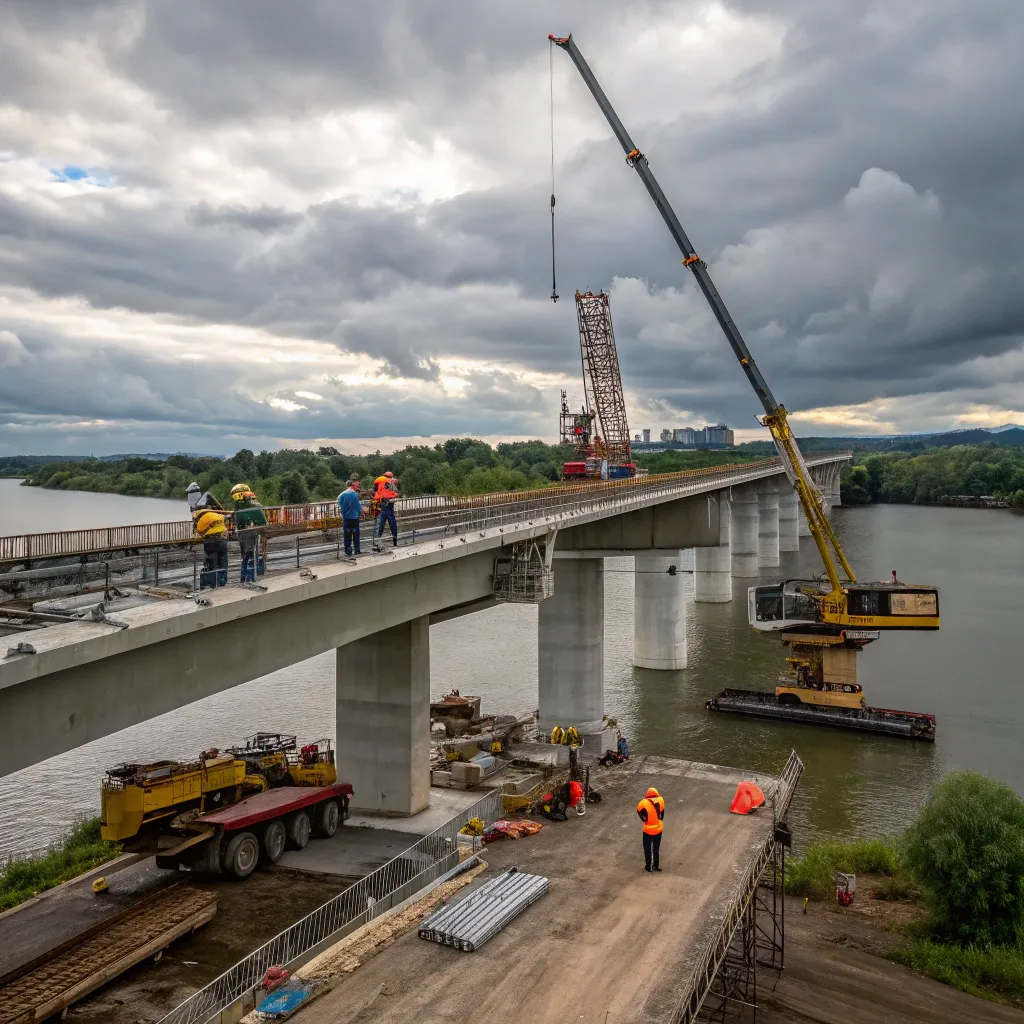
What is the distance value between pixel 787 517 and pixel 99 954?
10639cm

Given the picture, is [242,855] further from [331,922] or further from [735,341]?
[735,341]

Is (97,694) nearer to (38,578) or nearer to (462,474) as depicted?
(38,578)

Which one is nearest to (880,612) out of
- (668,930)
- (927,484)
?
(668,930)

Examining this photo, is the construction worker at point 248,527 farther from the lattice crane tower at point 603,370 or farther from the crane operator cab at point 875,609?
the lattice crane tower at point 603,370

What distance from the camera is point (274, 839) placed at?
20.4 metres

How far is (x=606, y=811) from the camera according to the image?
1766cm

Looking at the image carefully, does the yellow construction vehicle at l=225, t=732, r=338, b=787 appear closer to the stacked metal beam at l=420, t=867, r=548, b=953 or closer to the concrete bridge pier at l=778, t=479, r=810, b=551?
the stacked metal beam at l=420, t=867, r=548, b=953

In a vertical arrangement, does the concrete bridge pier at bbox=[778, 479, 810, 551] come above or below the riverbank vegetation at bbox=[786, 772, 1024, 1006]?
above

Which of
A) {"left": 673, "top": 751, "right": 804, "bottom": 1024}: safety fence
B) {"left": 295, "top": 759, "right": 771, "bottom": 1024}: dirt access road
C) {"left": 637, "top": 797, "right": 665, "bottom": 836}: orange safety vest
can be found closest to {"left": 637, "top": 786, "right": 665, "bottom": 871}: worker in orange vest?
{"left": 637, "top": 797, "right": 665, "bottom": 836}: orange safety vest

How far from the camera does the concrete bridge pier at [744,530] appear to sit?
85.1 meters

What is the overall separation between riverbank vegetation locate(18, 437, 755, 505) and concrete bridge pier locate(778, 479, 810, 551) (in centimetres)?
1835

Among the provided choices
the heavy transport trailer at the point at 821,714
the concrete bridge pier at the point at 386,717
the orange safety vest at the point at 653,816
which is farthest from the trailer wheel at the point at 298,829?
the heavy transport trailer at the point at 821,714

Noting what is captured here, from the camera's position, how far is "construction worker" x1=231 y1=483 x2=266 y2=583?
1523cm

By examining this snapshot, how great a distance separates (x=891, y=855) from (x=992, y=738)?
16.4m
